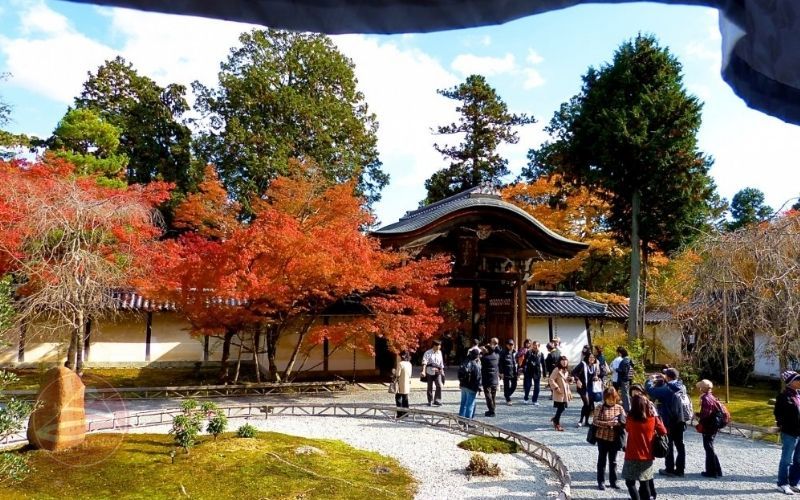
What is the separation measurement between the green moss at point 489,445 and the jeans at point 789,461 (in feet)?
13.0

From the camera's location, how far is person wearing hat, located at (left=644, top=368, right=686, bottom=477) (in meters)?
7.96

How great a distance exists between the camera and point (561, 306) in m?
23.4

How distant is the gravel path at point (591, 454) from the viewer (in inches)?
298

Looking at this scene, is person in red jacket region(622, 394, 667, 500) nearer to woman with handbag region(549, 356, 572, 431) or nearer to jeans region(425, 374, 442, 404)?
woman with handbag region(549, 356, 572, 431)

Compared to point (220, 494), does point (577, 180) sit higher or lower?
higher

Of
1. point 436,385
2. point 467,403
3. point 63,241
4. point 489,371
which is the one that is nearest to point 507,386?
point 436,385

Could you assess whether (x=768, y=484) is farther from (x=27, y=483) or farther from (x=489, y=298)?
(x=489, y=298)

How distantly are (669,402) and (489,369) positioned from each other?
4767 millimetres

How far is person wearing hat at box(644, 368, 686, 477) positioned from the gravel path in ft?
0.73

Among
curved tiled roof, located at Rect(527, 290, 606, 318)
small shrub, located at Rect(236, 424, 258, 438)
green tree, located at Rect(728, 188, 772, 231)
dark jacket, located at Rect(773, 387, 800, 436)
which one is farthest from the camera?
green tree, located at Rect(728, 188, 772, 231)

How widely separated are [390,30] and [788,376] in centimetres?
904

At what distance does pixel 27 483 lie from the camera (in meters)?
7.97

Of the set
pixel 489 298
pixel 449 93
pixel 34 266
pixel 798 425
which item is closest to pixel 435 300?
pixel 489 298

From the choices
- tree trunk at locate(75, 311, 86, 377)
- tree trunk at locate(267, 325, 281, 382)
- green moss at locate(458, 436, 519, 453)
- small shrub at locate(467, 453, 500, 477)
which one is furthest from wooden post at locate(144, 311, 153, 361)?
small shrub at locate(467, 453, 500, 477)
